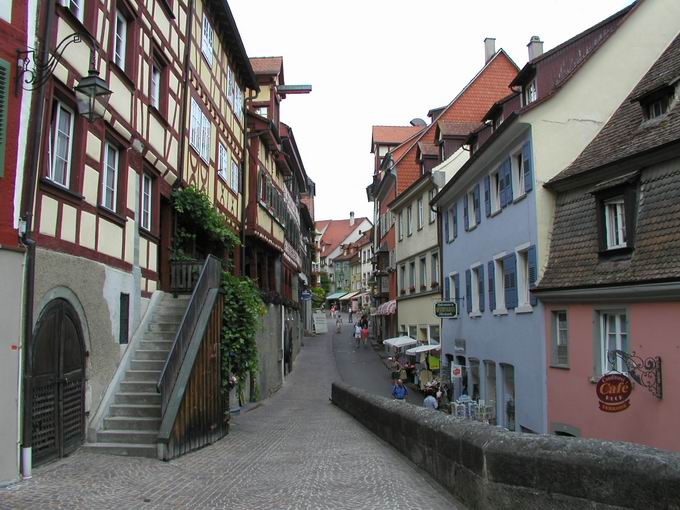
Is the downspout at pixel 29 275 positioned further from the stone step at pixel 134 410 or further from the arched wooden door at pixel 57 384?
the stone step at pixel 134 410

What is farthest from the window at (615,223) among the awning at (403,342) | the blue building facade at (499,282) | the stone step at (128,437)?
the awning at (403,342)

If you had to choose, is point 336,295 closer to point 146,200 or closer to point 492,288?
point 492,288

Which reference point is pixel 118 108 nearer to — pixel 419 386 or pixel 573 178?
pixel 573 178

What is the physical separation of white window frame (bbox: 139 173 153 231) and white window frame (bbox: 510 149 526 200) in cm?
953

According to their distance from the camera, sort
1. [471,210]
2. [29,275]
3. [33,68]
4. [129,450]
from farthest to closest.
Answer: [471,210]
[129,450]
[33,68]
[29,275]

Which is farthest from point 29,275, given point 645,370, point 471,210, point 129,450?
point 471,210

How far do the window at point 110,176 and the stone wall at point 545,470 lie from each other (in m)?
6.54

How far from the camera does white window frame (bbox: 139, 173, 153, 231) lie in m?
13.1

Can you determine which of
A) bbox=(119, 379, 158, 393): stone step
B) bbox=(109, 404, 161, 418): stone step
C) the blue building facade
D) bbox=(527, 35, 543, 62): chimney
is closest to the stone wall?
bbox=(109, 404, 161, 418): stone step

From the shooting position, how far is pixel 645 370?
11.9 m

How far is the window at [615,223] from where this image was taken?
44.1 feet

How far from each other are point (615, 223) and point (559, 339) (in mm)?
3191

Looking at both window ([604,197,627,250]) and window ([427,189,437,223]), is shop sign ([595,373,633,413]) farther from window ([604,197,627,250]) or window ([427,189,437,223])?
window ([427,189,437,223])

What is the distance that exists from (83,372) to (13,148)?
357 centimetres
